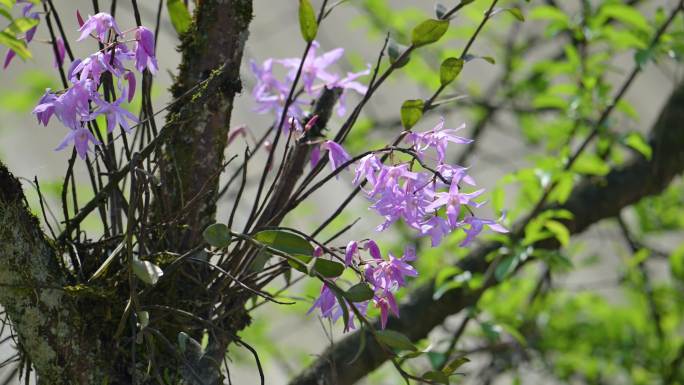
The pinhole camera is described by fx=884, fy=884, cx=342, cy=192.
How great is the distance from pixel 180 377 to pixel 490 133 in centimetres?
277

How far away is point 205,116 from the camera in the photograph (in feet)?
2.73

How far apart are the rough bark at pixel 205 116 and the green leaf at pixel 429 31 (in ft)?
0.58

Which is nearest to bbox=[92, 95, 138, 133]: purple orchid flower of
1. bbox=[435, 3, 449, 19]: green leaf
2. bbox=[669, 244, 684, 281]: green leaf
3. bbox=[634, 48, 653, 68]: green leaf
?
bbox=[435, 3, 449, 19]: green leaf

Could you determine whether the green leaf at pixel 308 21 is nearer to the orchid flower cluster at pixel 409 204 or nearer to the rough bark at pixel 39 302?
the orchid flower cluster at pixel 409 204

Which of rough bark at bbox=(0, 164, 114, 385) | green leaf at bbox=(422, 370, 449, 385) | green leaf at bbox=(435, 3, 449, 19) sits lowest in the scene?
green leaf at bbox=(422, 370, 449, 385)

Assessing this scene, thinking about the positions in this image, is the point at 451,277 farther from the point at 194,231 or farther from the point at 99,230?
the point at 99,230

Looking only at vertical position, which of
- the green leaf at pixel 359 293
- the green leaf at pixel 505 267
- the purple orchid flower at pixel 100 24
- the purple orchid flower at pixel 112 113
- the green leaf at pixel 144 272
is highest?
the purple orchid flower at pixel 100 24

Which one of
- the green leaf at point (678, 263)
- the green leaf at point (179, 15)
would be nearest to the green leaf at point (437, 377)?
the green leaf at point (179, 15)

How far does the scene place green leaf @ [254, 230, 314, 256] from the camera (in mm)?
642

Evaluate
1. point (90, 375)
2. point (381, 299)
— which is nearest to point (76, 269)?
point (90, 375)

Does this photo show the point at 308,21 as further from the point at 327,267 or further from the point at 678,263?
the point at 678,263

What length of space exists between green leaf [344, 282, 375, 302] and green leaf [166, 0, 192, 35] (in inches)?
14.3

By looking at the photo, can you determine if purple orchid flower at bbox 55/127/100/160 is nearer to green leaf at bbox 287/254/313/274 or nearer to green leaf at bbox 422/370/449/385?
green leaf at bbox 287/254/313/274

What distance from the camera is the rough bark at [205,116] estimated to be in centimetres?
83
